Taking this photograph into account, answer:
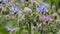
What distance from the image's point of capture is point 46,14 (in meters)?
0.84

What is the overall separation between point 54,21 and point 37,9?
90 mm

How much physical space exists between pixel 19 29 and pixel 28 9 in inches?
4.2

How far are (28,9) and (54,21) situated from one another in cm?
13

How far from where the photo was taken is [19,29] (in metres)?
0.85

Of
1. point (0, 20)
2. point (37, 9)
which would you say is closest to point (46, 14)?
point (37, 9)

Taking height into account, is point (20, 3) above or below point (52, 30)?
above

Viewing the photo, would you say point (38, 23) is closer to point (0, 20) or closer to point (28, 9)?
point (28, 9)

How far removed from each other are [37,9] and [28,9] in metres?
0.05

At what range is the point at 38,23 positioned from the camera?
82cm

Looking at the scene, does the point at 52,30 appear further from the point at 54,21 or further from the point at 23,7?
the point at 23,7

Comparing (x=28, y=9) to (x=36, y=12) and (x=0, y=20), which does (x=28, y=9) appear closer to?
(x=36, y=12)

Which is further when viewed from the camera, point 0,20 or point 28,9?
point 0,20

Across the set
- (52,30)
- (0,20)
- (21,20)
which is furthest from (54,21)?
(0,20)

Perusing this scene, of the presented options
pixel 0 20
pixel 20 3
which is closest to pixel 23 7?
pixel 20 3
